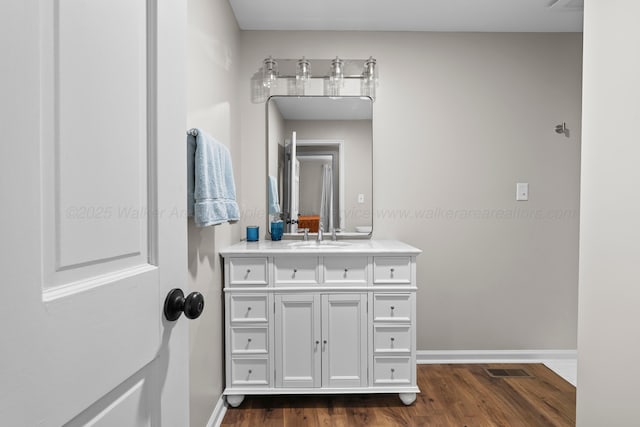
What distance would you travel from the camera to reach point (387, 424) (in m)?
2.07

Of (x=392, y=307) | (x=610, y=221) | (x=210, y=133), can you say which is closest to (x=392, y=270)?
(x=392, y=307)

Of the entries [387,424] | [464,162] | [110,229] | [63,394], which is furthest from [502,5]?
[63,394]

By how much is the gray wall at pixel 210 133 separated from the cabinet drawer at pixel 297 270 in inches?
13.5

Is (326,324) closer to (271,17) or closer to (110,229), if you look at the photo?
(110,229)

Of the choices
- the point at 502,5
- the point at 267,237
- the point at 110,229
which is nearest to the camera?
the point at 110,229

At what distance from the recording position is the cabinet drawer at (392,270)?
7.43ft

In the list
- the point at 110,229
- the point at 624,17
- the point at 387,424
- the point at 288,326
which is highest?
the point at 624,17

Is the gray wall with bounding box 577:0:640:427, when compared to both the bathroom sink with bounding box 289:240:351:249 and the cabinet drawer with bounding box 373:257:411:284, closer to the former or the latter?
the cabinet drawer with bounding box 373:257:411:284

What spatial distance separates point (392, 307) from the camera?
2258 mm

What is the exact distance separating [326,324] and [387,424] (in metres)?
0.60

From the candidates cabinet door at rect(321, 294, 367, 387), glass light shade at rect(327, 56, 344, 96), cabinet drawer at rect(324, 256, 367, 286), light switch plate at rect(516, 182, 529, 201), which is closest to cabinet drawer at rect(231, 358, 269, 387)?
cabinet door at rect(321, 294, 367, 387)

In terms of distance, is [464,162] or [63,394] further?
[464,162]

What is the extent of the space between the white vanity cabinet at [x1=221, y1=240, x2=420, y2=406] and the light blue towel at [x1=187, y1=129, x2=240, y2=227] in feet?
1.91

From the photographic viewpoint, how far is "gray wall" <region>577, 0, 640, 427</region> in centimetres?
126
